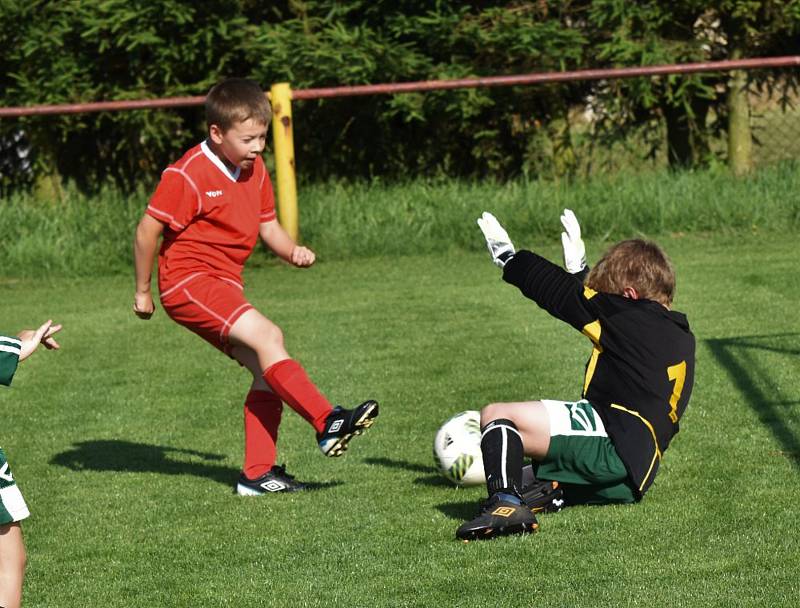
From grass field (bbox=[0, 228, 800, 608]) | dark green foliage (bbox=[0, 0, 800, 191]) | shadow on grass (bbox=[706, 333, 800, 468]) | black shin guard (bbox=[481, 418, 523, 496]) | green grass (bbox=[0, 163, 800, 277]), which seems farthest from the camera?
dark green foliage (bbox=[0, 0, 800, 191])

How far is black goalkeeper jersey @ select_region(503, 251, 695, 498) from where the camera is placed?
5227 mm

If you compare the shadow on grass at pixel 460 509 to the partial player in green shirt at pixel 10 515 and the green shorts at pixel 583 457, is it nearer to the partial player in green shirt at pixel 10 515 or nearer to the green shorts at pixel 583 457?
the green shorts at pixel 583 457

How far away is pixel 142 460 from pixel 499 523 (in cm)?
238

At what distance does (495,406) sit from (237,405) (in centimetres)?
278

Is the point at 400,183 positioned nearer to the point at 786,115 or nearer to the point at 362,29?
the point at 362,29

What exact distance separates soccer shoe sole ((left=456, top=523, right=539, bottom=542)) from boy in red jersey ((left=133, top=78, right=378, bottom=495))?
1.02m

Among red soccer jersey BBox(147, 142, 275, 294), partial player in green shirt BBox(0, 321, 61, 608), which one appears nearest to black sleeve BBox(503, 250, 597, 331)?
red soccer jersey BBox(147, 142, 275, 294)

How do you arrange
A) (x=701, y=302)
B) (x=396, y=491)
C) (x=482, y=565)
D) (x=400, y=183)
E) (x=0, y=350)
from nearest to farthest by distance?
(x=0, y=350), (x=482, y=565), (x=396, y=491), (x=701, y=302), (x=400, y=183)

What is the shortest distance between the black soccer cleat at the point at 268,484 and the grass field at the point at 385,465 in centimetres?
8

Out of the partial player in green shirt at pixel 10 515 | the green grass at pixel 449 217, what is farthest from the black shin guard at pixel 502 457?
the green grass at pixel 449 217

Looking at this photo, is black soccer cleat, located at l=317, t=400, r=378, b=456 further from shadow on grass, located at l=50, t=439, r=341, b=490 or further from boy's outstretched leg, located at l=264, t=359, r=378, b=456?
shadow on grass, located at l=50, t=439, r=341, b=490

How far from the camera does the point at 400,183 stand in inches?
559

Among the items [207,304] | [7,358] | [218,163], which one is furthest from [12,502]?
[218,163]

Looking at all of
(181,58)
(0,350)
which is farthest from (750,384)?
(181,58)
